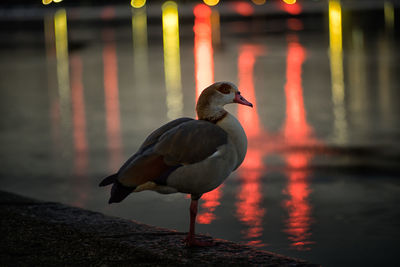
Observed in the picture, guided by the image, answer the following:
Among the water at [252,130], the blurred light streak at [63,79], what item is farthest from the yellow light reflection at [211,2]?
the water at [252,130]

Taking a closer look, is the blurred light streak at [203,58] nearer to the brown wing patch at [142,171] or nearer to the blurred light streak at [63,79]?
the blurred light streak at [63,79]

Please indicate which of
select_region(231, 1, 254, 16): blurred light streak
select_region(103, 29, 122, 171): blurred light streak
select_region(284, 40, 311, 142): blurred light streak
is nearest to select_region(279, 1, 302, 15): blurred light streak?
select_region(231, 1, 254, 16): blurred light streak

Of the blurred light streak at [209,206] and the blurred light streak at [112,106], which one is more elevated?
the blurred light streak at [112,106]

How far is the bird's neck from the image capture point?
485 cm

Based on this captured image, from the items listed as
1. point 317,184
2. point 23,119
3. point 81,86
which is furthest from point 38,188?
point 81,86

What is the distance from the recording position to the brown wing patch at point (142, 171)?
4453 millimetres

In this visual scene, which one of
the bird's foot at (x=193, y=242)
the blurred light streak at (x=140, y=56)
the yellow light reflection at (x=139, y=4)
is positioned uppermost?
the yellow light reflection at (x=139, y=4)

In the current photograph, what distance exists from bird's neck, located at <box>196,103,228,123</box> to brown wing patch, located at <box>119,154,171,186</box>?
1.58 feet

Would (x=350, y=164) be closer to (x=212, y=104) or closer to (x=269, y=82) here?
(x=212, y=104)

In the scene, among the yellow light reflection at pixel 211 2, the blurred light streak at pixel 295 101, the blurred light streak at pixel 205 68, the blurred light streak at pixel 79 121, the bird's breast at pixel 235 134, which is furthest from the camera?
the yellow light reflection at pixel 211 2

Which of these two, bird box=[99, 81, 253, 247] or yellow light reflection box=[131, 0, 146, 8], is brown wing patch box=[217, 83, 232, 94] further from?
yellow light reflection box=[131, 0, 146, 8]

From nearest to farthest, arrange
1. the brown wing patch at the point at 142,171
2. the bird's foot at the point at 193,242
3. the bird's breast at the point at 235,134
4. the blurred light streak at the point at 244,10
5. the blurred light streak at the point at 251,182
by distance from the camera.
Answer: the brown wing patch at the point at 142,171, the bird's breast at the point at 235,134, the bird's foot at the point at 193,242, the blurred light streak at the point at 251,182, the blurred light streak at the point at 244,10

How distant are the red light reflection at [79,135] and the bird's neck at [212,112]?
2.58m

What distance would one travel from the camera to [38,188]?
25.5 ft
